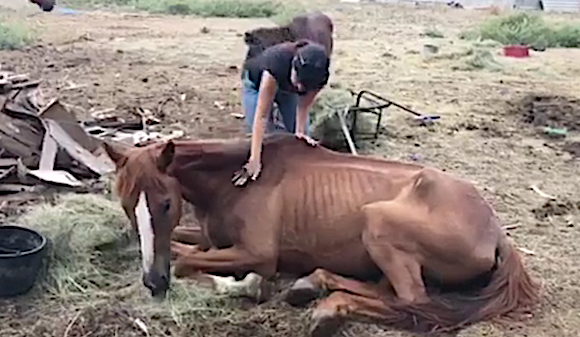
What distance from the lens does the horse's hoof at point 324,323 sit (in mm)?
3875

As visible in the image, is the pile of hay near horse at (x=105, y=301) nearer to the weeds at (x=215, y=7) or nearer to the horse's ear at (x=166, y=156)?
the horse's ear at (x=166, y=156)

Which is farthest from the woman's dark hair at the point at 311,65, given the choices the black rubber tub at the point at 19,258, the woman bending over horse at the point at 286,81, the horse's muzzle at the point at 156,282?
the black rubber tub at the point at 19,258

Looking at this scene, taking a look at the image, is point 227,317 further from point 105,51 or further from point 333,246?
point 105,51

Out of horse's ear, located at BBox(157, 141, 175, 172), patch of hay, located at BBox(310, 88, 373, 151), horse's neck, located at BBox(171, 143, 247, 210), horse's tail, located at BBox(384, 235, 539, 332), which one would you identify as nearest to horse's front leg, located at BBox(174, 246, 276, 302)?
horse's neck, located at BBox(171, 143, 247, 210)

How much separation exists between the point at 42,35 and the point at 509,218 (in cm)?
990

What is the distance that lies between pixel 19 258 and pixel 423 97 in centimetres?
675

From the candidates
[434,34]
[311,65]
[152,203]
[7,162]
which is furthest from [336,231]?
[434,34]

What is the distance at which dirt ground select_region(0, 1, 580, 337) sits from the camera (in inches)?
221

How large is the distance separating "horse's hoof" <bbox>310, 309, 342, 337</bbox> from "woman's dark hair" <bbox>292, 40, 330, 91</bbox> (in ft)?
3.80

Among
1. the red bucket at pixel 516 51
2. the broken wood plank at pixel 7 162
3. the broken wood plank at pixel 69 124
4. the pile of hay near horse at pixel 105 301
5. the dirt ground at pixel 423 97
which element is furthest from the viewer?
the red bucket at pixel 516 51

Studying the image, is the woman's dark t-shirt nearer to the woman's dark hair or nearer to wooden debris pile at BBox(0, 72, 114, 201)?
the woman's dark hair

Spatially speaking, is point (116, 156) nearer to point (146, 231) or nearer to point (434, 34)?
point (146, 231)

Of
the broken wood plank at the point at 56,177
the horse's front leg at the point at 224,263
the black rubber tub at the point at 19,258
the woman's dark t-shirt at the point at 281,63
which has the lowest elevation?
the broken wood plank at the point at 56,177

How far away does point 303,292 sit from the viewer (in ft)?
13.9
